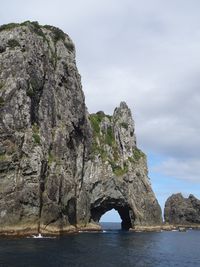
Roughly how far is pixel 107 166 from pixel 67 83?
102ft

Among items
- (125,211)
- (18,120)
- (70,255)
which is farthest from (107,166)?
(70,255)

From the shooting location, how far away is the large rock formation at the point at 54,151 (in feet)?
322

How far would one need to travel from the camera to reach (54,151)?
4478 inches

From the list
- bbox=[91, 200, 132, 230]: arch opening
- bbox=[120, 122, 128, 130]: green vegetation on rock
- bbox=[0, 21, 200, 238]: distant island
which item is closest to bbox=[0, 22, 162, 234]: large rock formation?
bbox=[91, 200, 132, 230]: arch opening

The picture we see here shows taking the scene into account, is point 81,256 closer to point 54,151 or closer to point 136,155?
point 54,151

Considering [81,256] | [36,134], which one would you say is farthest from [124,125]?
[81,256]

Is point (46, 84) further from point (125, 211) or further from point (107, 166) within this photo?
point (125, 211)

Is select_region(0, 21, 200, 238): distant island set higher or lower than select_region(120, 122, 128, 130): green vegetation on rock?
lower

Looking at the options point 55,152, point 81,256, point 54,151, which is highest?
point 54,151

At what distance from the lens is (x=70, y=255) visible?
67938 millimetres

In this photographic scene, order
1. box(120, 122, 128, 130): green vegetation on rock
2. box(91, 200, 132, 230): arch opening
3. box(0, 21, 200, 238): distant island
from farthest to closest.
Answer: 1. box(120, 122, 128, 130): green vegetation on rock
2. box(91, 200, 132, 230): arch opening
3. box(0, 21, 200, 238): distant island

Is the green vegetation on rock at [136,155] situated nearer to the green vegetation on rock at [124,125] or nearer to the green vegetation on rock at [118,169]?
the green vegetation on rock at [118,169]

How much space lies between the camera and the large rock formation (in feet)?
322

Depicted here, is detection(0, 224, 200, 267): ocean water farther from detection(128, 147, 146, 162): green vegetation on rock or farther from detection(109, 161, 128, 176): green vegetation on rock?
detection(128, 147, 146, 162): green vegetation on rock
